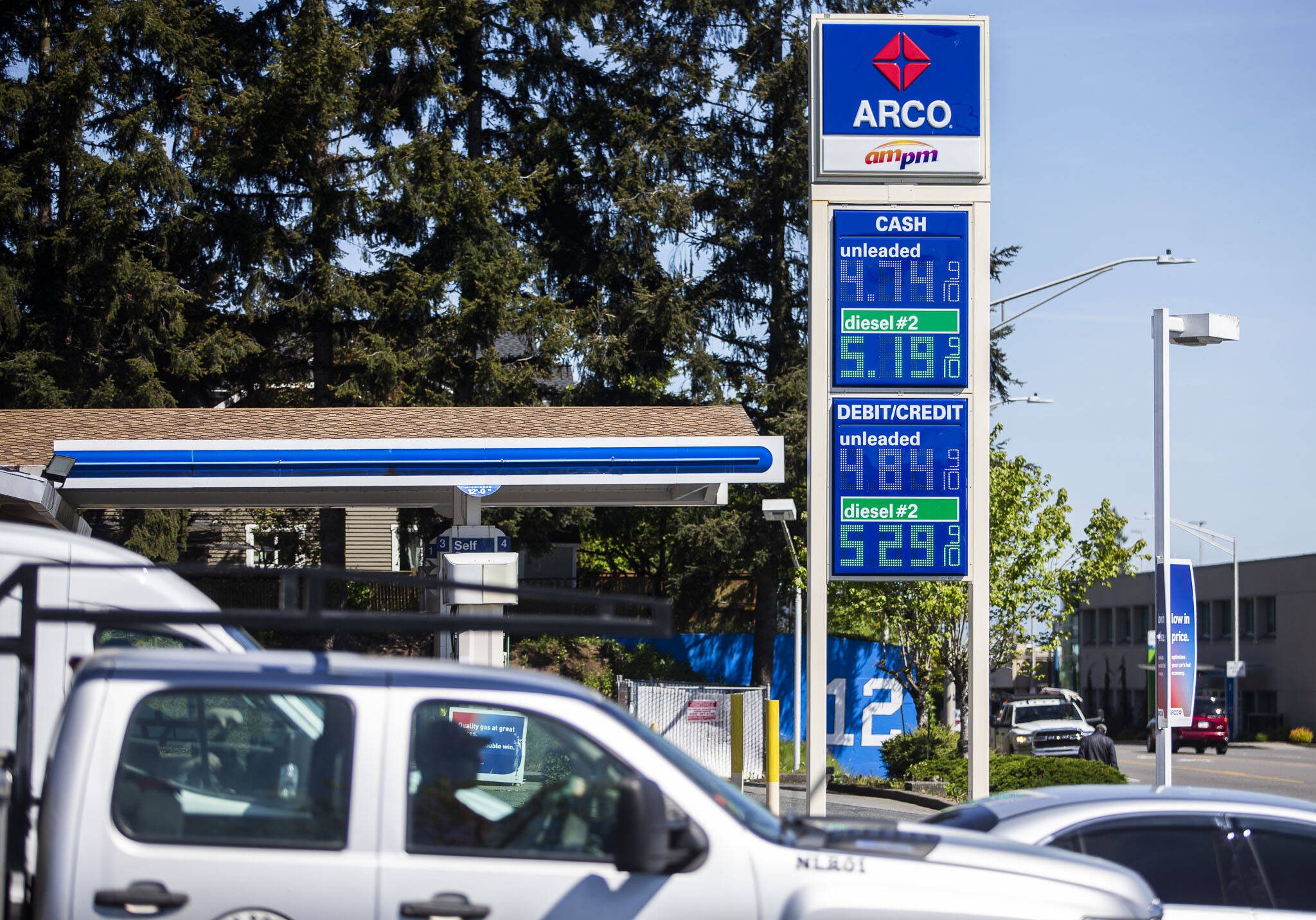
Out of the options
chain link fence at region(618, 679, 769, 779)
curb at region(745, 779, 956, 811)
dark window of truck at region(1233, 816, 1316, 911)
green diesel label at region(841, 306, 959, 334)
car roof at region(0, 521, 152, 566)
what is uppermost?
green diesel label at region(841, 306, 959, 334)

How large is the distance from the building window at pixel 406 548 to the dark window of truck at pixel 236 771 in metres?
30.7

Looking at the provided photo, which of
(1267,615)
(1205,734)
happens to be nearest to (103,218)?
(1205,734)

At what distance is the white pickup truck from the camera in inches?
193

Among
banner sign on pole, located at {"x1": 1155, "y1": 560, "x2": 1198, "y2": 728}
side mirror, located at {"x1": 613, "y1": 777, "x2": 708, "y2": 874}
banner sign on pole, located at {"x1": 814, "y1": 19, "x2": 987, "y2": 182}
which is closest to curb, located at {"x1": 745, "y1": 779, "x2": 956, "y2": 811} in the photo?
banner sign on pole, located at {"x1": 1155, "y1": 560, "x2": 1198, "y2": 728}

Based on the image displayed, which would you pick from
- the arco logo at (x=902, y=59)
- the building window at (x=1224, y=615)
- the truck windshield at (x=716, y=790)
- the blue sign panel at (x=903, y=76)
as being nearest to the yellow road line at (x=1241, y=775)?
the blue sign panel at (x=903, y=76)

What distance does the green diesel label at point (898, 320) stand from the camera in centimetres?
1437

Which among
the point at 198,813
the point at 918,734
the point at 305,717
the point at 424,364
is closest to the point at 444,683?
the point at 305,717

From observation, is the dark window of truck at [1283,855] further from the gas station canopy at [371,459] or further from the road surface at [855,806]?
the road surface at [855,806]

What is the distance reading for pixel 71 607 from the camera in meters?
6.93

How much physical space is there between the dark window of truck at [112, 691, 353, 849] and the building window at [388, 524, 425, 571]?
101 ft

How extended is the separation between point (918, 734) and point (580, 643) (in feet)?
34.4

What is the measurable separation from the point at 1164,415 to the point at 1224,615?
207ft

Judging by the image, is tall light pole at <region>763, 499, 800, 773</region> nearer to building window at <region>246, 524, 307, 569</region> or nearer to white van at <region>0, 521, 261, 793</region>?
building window at <region>246, 524, 307, 569</region>

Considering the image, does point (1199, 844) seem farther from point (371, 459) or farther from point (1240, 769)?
point (1240, 769)
